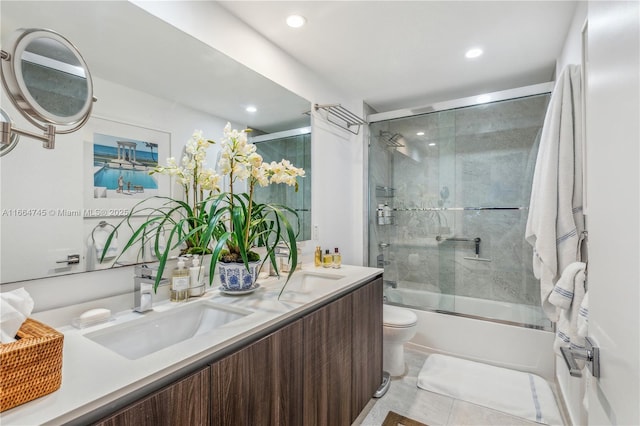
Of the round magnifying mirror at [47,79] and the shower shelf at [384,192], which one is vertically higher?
the round magnifying mirror at [47,79]

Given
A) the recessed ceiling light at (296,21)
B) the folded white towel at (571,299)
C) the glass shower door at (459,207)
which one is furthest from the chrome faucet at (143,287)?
the glass shower door at (459,207)

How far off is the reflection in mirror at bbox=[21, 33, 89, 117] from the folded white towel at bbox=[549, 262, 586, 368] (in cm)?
209

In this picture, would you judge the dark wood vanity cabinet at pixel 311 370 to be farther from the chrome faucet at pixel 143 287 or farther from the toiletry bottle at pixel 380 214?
the toiletry bottle at pixel 380 214

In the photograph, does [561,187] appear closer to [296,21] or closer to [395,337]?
[395,337]

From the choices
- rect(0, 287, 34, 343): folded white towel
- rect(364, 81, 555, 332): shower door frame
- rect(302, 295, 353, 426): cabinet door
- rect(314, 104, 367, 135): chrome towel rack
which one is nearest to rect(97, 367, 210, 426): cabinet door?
rect(0, 287, 34, 343): folded white towel

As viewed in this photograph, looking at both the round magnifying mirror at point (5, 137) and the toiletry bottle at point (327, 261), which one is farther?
the toiletry bottle at point (327, 261)

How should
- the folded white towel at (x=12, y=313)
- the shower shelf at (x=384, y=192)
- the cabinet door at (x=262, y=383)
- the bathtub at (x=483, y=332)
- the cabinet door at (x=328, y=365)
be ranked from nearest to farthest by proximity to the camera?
1. the folded white towel at (x=12, y=313)
2. the cabinet door at (x=262, y=383)
3. the cabinet door at (x=328, y=365)
4. the bathtub at (x=483, y=332)
5. the shower shelf at (x=384, y=192)

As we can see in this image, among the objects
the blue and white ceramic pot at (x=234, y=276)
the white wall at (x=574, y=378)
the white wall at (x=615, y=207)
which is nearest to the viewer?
the white wall at (x=615, y=207)

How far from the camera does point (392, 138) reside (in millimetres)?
3135

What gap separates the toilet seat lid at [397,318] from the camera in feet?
7.19

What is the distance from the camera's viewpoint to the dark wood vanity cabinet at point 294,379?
0.78 m

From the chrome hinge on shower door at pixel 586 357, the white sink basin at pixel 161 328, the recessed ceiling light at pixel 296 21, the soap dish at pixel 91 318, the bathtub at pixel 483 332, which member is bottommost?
the bathtub at pixel 483 332

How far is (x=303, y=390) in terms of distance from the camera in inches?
48.3

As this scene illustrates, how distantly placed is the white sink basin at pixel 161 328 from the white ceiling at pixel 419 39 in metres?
1.53
